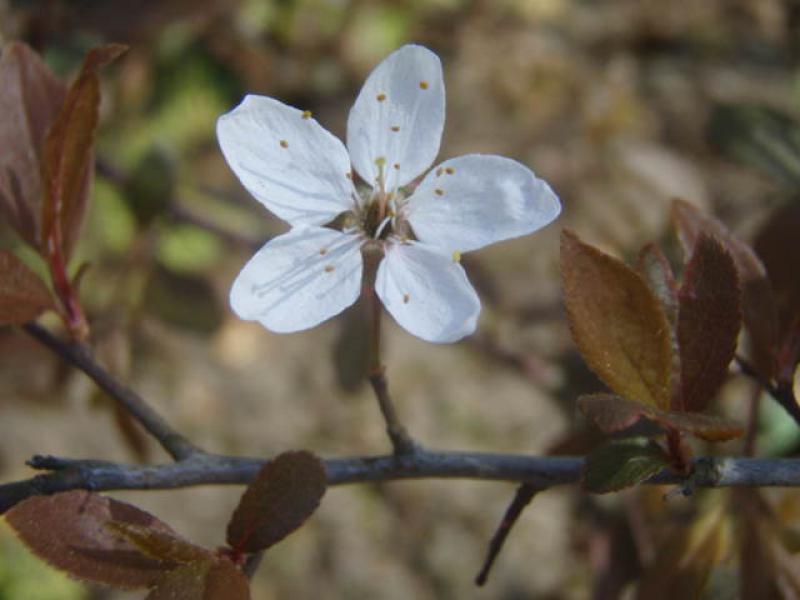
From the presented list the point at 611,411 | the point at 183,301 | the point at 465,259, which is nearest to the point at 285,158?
the point at 611,411

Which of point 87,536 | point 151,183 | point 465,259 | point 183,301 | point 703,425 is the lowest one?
point 465,259

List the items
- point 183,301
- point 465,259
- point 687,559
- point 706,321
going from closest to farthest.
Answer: point 706,321
point 687,559
point 183,301
point 465,259

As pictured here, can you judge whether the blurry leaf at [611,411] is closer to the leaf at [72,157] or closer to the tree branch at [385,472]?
the tree branch at [385,472]

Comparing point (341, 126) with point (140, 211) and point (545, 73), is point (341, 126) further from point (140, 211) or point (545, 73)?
point (140, 211)

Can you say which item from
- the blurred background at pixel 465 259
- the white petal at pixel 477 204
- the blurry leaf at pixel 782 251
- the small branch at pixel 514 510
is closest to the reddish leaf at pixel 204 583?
the small branch at pixel 514 510

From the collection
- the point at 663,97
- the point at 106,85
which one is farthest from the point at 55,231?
the point at 663,97

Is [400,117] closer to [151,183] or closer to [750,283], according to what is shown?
[750,283]

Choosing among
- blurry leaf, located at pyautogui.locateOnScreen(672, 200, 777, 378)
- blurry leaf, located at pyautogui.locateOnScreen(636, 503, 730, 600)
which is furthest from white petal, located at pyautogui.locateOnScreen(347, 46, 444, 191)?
blurry leaf, located at pyautogui.locateOnScreen(636, 503, 730, 600)
